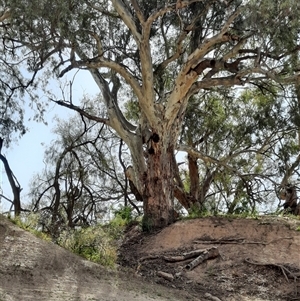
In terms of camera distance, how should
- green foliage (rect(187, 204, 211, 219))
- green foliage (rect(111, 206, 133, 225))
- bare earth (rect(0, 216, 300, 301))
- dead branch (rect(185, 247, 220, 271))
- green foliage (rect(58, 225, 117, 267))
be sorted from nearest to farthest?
1. bare earth (rect(0, 216, 300, 301))
2. green foliage (rect(58, 225, 117, 267))
3. dead branch (rect(185, 247, 220, 271))
4. green foliage (rect(187, 204, 211, 219))
5. green foliage (rect(111, 206, 133, 225))

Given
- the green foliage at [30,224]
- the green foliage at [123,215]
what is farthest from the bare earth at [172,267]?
the green foliage at [123,215]

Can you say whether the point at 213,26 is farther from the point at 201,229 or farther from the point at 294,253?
the point at 294,253

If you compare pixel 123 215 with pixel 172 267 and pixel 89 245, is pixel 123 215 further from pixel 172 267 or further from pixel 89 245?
pixel 89 245

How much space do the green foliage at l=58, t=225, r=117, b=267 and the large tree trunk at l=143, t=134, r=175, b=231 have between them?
3513 mm

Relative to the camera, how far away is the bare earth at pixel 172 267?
253 inches

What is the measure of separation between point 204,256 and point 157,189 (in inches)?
107

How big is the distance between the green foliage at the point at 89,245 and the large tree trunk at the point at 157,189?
3.51 m

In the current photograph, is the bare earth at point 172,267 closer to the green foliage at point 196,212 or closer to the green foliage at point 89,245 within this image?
the green foliage at point 89,245

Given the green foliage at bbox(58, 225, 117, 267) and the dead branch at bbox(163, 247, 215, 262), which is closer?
the green foliage at bbox(58, 225, 117, 267)

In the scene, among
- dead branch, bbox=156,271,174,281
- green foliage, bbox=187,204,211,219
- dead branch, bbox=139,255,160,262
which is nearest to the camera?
dead branch, bbox=156,271,174,281

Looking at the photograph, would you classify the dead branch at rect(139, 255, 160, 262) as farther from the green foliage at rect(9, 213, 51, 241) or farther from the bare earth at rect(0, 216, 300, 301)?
the green foliage at rect(9, 213, 51, 241)

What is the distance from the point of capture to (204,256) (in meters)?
9.94

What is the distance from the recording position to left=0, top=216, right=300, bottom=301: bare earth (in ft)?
21.1

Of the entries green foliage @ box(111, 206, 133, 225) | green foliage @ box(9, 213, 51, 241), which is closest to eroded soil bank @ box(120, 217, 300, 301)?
green foliage @ box(111, 206, 133, 225)
